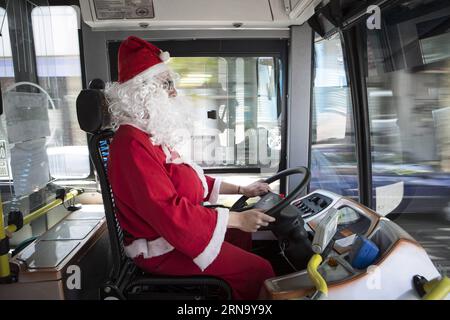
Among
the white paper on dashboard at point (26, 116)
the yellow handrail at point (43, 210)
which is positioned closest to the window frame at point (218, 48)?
the white paper on dashboard at point (26, 116)

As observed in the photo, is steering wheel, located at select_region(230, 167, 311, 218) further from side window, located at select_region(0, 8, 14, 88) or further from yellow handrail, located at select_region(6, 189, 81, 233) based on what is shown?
side window, located at select_region(0, 8, 14, 88)

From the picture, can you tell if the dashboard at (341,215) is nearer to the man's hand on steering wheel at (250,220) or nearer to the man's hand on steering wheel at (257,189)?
the man's hand on steering wheel at (257,189)

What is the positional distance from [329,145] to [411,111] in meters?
0.68

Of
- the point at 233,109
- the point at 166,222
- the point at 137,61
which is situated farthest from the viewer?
the point at 233,109

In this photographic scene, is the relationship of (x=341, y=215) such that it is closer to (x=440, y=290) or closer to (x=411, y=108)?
(x=440, y=290)

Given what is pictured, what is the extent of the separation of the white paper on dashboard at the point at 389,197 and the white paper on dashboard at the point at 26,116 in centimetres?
245

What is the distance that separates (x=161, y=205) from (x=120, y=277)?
40 centimetres

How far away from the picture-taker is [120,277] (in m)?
1.44

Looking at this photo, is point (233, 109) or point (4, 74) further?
point (233, 109)

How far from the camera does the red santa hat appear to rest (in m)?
1.57

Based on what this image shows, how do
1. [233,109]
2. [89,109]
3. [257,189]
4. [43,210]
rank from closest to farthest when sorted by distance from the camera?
[89,109], [257,189], [43,210], [233,109]

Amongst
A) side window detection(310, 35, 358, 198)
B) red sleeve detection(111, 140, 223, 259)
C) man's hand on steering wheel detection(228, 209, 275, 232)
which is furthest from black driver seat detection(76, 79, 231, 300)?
side window detection(310, 35, 358, 198)

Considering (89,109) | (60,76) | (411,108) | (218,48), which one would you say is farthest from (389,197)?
(60,76)
